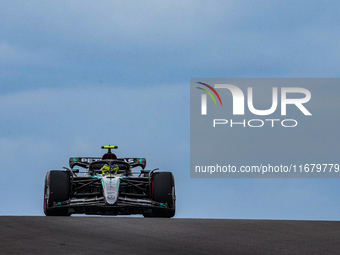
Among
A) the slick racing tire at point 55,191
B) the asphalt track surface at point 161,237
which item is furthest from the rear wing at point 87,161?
the asphalt track surface at point 161,237

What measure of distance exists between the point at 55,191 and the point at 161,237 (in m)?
8.11

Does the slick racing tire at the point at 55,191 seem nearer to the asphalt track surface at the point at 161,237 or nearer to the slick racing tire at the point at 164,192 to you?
the slick racing tire at the point at 164,192

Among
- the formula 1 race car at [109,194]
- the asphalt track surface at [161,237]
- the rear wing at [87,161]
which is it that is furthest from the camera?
the rear wing at [87,161]

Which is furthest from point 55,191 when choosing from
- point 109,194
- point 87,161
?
point 87,161

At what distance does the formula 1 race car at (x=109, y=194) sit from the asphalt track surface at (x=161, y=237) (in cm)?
418

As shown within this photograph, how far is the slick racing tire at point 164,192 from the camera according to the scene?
19.2 m

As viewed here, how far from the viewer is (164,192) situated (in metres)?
19.3

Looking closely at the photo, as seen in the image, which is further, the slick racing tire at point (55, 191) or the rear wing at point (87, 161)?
the rear wing at point (87, 161)

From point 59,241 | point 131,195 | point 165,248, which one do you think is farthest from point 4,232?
point 131,195

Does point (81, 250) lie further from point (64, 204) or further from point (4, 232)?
point (64, 204)

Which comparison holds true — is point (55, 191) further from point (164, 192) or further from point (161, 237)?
point (161, 237)

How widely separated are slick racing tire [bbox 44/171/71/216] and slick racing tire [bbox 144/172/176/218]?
2.54 meters

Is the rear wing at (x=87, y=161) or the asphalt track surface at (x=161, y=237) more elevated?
Answer: the rear wing at (x=87, y=161)

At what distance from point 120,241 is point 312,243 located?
11.0 ft
